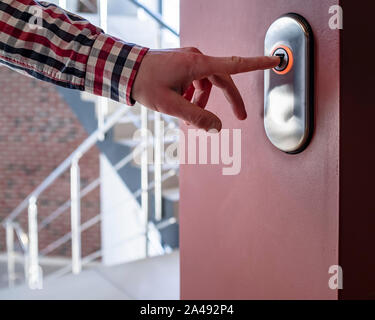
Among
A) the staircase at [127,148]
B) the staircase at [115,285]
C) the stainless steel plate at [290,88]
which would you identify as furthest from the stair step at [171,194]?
the stainless steel plate at [290,88]

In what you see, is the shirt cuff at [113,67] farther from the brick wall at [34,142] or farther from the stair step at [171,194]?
the brick wall at [34,142]

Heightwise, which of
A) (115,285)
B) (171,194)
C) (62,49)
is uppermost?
(62,49)

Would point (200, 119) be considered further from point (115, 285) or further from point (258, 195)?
point (115, 285)

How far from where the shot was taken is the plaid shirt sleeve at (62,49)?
0.60 metres

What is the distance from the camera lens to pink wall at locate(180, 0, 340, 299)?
594mm

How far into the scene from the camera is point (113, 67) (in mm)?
592

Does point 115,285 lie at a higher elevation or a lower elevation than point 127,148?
lower

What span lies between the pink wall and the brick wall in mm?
3277

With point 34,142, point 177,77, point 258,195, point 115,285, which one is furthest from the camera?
point 34,142

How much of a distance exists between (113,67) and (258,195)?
318 mm

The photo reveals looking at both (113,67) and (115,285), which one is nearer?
(113,67)

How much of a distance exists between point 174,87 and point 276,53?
0.60 feet

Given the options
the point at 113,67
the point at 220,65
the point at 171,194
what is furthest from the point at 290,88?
the point at 171,194

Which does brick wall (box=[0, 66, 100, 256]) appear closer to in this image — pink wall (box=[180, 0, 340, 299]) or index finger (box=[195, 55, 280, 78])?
pink wall (box=[180, 0, 340, 299])
